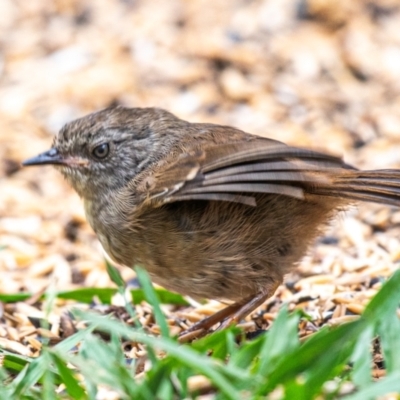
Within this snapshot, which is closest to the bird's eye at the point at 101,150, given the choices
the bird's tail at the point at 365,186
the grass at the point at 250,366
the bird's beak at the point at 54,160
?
the bird's beak at the point at 54,160

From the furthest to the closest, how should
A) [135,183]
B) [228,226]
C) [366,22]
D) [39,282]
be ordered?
[366,22] < [39,282] < [135,183] < [228,226]

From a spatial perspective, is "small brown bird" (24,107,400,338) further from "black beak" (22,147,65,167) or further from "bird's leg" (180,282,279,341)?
"black beak" (22,147,65,167)

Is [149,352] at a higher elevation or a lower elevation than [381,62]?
lower

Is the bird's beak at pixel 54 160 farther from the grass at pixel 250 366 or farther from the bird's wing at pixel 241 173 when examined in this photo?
the grass at pixel 250 366

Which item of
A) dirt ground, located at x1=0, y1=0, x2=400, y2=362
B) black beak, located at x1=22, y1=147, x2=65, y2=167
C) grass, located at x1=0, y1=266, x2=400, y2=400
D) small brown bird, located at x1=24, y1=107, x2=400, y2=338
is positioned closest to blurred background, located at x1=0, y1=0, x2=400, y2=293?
dirt ground, located at x1=0, y1=0, x2=400, y2=362

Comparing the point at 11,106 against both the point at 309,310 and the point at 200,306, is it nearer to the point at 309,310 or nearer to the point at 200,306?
the point at 200,306

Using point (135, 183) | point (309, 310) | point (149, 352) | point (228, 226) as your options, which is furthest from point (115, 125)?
point (149, 352)

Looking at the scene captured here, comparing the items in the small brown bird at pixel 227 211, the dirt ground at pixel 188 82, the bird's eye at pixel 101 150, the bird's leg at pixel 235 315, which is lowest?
the bird's leg at pixel 235 315
